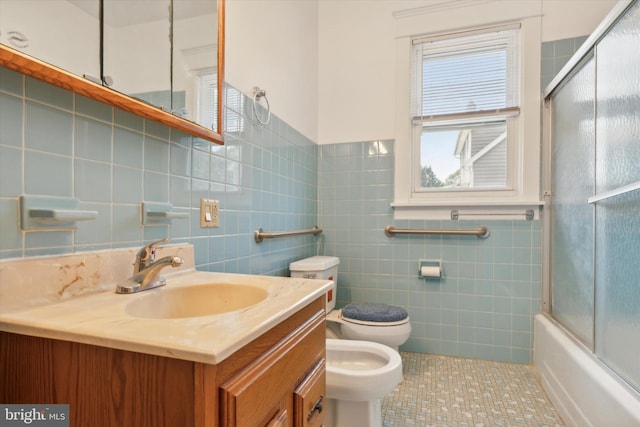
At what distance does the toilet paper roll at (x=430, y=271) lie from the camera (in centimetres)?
211

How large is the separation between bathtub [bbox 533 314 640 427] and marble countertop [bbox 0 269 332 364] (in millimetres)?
1172

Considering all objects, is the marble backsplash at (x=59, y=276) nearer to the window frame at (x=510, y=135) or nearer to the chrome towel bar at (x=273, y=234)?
the chrome towel bar at (x=273, y=234)

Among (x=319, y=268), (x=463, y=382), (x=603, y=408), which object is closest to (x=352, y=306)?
(x=319, y=268)

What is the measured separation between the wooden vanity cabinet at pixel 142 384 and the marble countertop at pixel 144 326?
0.09 feet

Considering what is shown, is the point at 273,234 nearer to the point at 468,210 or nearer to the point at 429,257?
the point at 429,257

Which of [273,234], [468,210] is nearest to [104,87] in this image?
[273,234]

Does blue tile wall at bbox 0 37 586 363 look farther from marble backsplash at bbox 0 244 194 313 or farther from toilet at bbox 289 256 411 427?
toilet at bbox 289 256 411 427

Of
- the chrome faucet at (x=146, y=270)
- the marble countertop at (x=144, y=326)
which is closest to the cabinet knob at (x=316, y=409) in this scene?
the marble countertop at (x=144, y=326)

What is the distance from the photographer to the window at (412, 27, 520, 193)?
6.93 ft

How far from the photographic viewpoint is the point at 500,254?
206 cm

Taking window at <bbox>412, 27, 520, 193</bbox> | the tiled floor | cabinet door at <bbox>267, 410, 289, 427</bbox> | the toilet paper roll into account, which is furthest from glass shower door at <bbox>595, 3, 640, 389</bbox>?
cabinet door at <bbox>267, 410, 289, 427</bbox>

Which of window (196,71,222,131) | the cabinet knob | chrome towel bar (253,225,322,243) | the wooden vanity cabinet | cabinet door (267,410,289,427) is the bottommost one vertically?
the cabinet knob

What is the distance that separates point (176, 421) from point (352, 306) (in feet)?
4.97

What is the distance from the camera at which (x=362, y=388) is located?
1235mm
